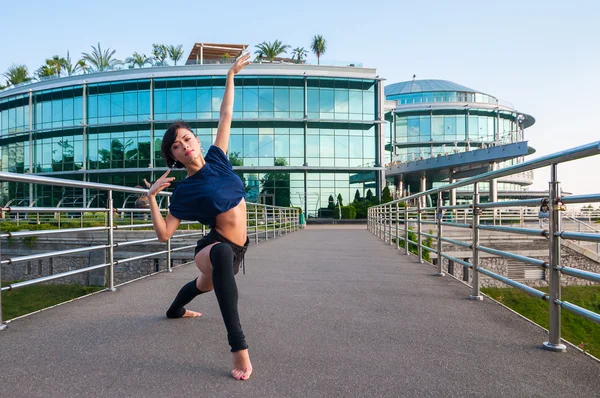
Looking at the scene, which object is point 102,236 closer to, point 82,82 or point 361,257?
point 361,257

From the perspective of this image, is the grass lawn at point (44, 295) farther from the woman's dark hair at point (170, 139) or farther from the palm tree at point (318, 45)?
the palm tree at point (318, 45)

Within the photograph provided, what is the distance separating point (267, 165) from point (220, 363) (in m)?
34.0

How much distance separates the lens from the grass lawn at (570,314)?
30.3 feet

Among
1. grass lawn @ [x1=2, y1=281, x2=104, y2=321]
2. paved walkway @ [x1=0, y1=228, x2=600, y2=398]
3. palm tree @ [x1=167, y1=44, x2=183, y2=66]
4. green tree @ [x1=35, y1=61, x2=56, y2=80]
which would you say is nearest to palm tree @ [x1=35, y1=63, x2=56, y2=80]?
green tree @ [x1=35, y1=61, x2=56, y2=80]

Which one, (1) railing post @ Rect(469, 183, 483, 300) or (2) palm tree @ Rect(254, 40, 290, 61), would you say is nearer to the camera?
(1) railing post @ Rect(469, 183, 483, 300)

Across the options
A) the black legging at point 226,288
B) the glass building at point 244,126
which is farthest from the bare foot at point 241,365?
the glass building at point 244,126

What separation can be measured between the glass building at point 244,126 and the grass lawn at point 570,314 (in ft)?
76.8

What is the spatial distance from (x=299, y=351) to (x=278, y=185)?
3395 centimetres

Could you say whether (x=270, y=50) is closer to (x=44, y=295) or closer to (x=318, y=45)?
(x=318, y=45)

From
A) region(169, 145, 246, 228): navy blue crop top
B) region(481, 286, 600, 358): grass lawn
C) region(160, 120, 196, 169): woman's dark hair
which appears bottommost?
region(481, 286, 600, 358): grass lawn

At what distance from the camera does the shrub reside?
35.2 metres

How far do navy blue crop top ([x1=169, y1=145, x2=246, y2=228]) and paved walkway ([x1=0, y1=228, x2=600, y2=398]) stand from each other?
88 cm

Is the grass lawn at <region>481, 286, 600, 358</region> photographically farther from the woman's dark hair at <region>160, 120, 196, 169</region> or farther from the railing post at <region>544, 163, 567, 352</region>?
the woman's dark hair at <region>160, 120, 196, 169</region>

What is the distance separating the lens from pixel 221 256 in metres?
2.53
